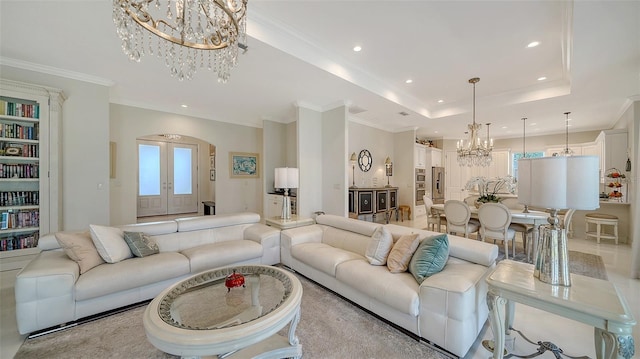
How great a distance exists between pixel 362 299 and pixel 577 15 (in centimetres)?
327

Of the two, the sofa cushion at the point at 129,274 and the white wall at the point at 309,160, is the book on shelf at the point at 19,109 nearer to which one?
the sofa cushion at the point at 129,274

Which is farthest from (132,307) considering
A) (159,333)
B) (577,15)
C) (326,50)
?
(577,15)

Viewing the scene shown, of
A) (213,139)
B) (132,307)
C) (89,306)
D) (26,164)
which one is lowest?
(132,307)

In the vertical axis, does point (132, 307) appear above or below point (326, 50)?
below

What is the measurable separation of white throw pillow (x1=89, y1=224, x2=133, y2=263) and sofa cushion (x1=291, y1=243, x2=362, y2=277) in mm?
1856

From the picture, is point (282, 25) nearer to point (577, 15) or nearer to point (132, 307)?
point (577, 15)

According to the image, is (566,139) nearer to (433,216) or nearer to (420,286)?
(433,216)

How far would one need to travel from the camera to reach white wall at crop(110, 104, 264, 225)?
195 inches

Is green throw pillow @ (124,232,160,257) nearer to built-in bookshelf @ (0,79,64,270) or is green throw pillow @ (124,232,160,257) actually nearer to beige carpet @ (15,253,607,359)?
beige carpet @ (15,253,607,359)

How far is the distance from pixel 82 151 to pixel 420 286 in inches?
201

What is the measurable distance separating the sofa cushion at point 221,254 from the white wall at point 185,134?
261 cm

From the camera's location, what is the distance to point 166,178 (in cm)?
786

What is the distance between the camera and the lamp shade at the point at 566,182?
1.45 meters

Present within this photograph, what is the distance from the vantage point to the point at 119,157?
16.2 feet
